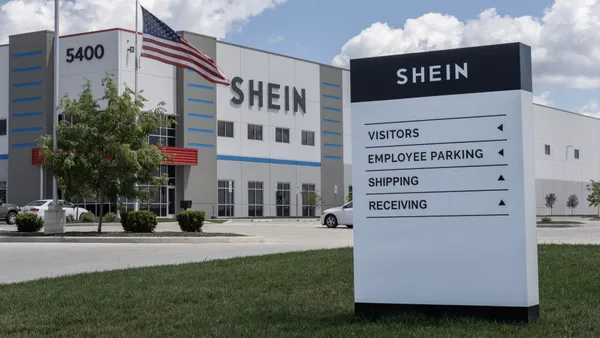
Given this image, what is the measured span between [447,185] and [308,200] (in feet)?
186

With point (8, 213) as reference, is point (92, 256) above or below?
below

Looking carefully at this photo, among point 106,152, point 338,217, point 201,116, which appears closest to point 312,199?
point 201,116

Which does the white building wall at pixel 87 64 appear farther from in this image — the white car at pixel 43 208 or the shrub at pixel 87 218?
the shrub at pixel 87 218

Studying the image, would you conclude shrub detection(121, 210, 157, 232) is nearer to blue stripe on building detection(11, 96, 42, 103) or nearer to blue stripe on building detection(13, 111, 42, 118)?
blue stripe on building detection(13, 111, 42, 118)

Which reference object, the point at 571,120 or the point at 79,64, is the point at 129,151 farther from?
the point at 571,120

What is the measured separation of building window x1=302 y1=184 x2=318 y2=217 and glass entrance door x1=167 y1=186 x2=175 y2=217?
12.5 m

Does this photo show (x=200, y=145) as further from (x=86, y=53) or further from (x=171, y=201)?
(x=86, y=53)

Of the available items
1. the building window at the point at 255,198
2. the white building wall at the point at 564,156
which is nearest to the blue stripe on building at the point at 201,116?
the building window at the point at 255,198

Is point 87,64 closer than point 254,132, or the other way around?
point 87,64

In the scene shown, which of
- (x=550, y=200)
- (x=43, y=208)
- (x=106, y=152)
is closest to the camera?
(x=106, y=152)

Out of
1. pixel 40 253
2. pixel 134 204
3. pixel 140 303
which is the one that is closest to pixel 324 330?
pixel 140 303

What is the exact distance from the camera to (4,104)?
5441 centimetres

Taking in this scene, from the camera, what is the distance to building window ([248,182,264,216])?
60656 mm

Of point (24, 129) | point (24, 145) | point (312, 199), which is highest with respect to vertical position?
point (24, 129)
